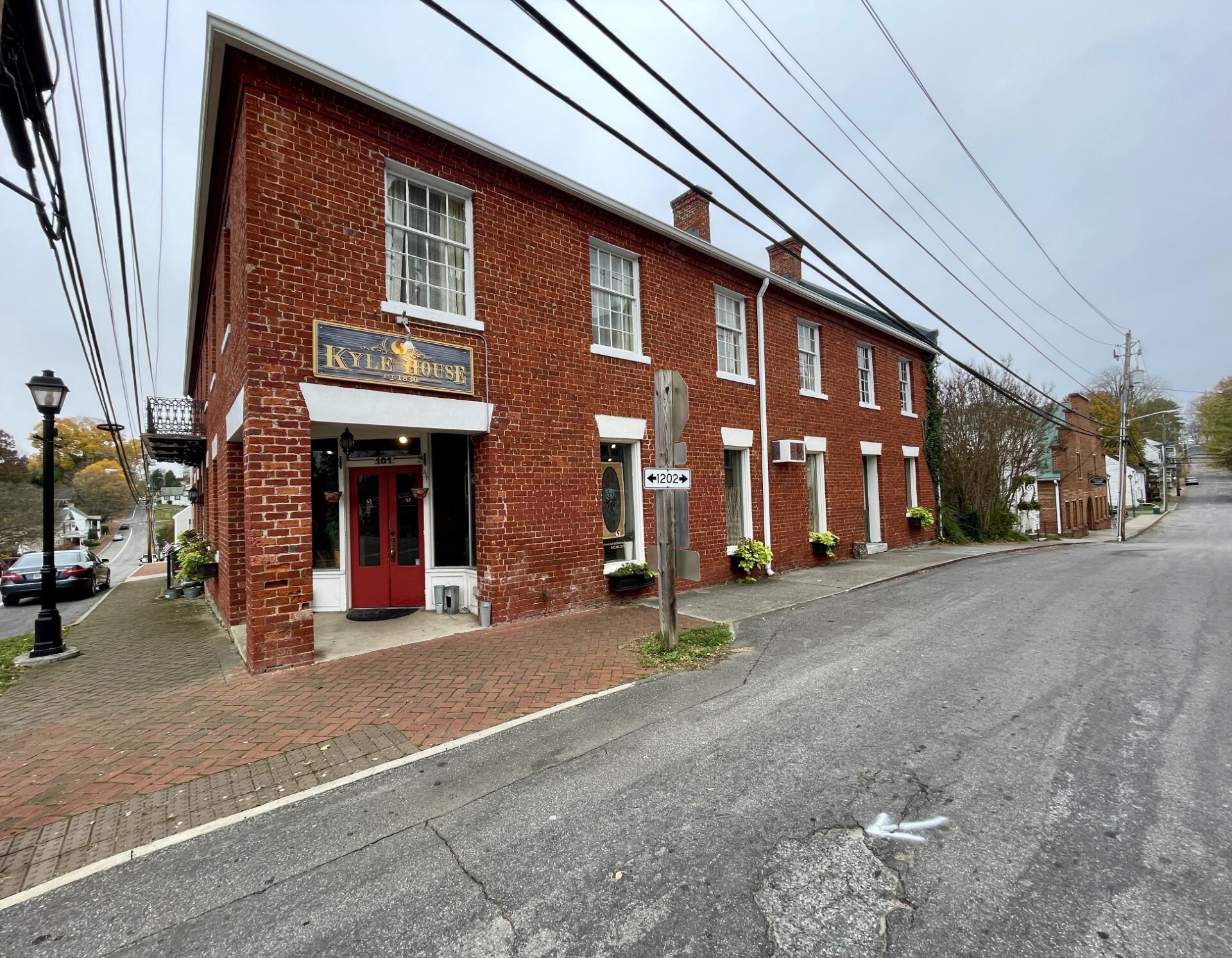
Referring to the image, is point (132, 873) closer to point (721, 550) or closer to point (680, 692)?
point (680, 692)

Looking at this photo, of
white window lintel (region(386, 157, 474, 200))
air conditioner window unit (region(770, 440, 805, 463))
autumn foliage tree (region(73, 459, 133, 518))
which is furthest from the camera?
autumn foliage tree (region(73, 459, 133, 518))

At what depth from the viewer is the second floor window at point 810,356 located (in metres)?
13.1

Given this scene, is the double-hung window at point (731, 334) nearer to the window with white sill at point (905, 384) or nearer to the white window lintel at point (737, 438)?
the white window lintel at point (737, 438)

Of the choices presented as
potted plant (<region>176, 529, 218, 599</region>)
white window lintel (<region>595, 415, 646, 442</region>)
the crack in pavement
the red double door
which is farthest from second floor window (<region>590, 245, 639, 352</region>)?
potted plant (<region>176, 529, 218, 599</region>)

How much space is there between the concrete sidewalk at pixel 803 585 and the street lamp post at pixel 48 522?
7822 mm

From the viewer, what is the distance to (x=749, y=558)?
1063 cm

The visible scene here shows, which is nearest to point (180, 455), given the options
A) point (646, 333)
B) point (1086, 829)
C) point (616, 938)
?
point (646, 333)

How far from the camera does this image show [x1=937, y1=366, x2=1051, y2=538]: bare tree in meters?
20.0

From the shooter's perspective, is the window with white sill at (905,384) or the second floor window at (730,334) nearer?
the second floor window at (730,334)

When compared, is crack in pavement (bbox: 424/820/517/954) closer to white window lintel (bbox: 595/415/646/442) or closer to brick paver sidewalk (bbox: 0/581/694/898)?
brick paver sidewalk (bbox: 0/581/694/898)

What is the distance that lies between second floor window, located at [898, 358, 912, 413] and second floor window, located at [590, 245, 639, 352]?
10488 mm

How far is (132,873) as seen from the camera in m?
2.72

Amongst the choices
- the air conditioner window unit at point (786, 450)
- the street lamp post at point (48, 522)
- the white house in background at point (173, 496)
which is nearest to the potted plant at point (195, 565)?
the street lamp post at point (48, 522)

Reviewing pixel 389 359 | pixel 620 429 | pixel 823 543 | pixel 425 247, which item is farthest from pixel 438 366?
pixel 823 543
